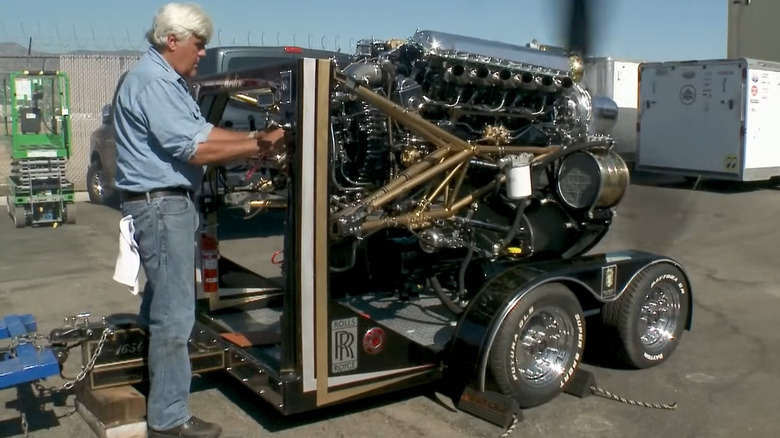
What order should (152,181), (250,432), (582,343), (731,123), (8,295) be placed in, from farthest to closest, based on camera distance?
(731,123) < (8,295) < (582,343) < (250,432) < (152,181)

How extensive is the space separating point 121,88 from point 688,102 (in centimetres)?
1523

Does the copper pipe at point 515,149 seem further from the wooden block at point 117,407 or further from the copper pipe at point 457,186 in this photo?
the wooden block at point 117,407

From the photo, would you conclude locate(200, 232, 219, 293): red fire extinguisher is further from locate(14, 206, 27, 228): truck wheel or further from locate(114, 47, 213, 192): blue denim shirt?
locate(14, 206, 27, 228): truck wheel

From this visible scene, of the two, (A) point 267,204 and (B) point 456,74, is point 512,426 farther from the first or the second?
(B) point 456,74

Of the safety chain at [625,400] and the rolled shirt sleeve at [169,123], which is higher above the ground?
the rolled shirt sleeve at [169,123]

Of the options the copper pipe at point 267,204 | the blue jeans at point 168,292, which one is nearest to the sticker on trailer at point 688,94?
the copper pipe at point 267,204

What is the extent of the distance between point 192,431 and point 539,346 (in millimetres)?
2076

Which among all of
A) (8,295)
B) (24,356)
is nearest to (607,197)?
(24,356)

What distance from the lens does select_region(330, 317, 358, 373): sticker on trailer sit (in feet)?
14.8

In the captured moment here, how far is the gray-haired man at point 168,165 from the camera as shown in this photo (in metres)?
4.15

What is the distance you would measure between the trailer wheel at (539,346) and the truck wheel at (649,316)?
0.51 metres

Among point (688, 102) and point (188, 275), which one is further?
point (688, 102)

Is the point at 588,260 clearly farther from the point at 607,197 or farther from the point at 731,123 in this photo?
the point at 731,123

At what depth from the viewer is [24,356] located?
4.38 metres
